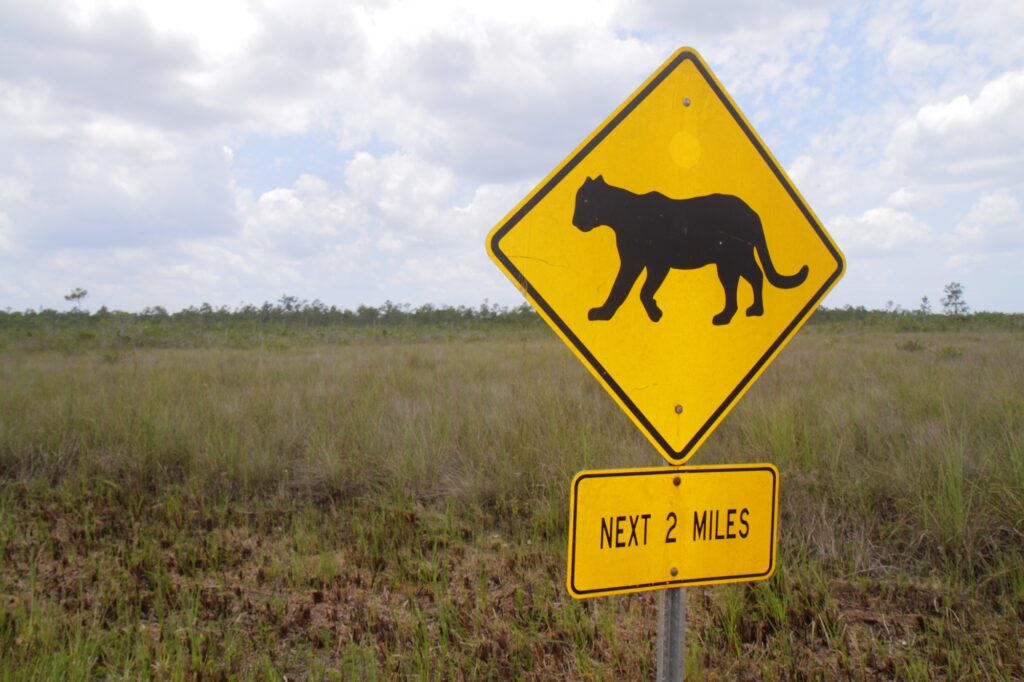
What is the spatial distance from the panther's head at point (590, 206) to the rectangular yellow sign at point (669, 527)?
2.37 feet

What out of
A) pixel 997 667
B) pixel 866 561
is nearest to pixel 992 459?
pixel 866 561

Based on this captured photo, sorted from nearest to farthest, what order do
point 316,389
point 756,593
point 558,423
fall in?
point 756,593 → point 558,423 → point 316,389

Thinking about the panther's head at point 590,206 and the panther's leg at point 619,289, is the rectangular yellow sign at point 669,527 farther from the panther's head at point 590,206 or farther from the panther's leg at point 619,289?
the panther's head at point 590,206

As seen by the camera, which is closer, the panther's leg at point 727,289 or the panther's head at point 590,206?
the panther's head at point 590,206

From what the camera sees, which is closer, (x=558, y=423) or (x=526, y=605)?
(x=526, y=605)

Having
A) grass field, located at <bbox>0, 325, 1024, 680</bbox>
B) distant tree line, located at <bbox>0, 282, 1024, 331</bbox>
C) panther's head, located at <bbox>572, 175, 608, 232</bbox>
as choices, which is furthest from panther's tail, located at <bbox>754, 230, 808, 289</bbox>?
distant tree line, located at <bbox>0, 282, 1024, 331</bbox>

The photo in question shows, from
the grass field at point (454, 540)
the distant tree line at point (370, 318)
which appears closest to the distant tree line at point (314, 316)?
the distant tree line at point (370, 318)

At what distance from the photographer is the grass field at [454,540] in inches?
122

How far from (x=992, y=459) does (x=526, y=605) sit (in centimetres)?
359

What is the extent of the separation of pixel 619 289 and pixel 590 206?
26 cm

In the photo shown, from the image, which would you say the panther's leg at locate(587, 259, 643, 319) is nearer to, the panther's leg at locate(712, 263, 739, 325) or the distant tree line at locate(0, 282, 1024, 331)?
the panther's leg at locate(712, 263, 739, 325)

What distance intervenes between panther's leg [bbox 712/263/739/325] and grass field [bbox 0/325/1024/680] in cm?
173

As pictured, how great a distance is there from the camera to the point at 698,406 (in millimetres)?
2051

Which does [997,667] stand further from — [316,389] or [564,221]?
[316,389]
